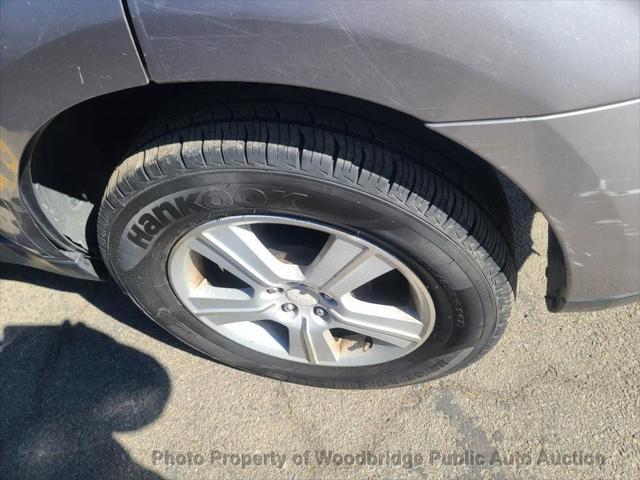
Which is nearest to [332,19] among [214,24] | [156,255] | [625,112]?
[214,24]

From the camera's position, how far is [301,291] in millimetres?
1666

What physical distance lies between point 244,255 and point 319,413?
0.71m

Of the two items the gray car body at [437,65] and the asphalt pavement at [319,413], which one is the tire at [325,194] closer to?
the gray car body at [437,65]

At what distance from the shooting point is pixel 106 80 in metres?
1.21

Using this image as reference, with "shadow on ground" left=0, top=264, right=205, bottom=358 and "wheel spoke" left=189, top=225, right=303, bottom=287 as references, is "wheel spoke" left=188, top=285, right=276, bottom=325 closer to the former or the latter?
"wheel spoke" left=189, top=225, right=303, bottom=287

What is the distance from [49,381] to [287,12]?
1.70 metres

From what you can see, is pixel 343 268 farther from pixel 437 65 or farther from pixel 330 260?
pixel 437 65

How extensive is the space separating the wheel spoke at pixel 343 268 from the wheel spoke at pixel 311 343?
0.20m

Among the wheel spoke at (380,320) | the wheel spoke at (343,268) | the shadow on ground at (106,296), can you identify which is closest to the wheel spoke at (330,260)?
the wheel spoke at (343,268)

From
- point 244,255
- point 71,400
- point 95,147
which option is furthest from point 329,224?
A: point 71,400

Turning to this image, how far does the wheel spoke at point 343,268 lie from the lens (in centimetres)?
146

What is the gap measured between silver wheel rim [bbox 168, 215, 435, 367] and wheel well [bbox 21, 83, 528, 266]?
0.30 metres

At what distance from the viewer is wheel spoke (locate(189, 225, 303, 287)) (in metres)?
1.53

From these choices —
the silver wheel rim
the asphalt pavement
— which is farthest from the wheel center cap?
the asphalt pavement
